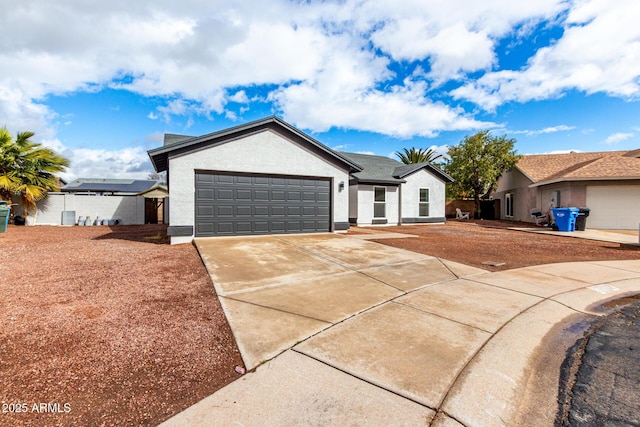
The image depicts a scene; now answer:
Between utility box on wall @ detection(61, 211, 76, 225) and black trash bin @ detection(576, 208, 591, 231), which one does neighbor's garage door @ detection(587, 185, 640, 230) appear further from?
utility box on wall @ detection(61, 211, 76, 225)

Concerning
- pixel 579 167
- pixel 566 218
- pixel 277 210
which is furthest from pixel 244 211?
pixel 579 167

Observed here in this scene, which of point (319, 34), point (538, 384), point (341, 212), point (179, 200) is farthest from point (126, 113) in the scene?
point (538, 384)

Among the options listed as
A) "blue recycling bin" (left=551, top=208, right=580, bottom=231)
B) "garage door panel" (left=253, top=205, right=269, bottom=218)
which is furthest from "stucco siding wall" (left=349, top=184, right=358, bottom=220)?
"blue recycling bin" (left=551, top=208, right=580, bottom=231)

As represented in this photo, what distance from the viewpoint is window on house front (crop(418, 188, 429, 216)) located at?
17.7 m

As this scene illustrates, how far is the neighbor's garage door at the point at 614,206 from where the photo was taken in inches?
570

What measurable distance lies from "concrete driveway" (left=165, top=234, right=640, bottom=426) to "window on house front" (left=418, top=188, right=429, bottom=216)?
12.0 metres

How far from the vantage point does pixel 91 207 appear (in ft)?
56.1

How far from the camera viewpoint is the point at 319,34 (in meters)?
10.0

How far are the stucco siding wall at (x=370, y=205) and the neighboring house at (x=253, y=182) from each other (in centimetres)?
448

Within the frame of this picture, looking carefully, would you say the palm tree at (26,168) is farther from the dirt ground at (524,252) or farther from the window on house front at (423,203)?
the window on house front at (423,203)

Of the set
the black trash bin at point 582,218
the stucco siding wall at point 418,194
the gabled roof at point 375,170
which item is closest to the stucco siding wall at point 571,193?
the black trash bin at point 582,218

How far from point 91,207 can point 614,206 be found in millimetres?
29820

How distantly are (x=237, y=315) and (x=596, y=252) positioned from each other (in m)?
10.5

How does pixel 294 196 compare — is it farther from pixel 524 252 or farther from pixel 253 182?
pixel 524 252
